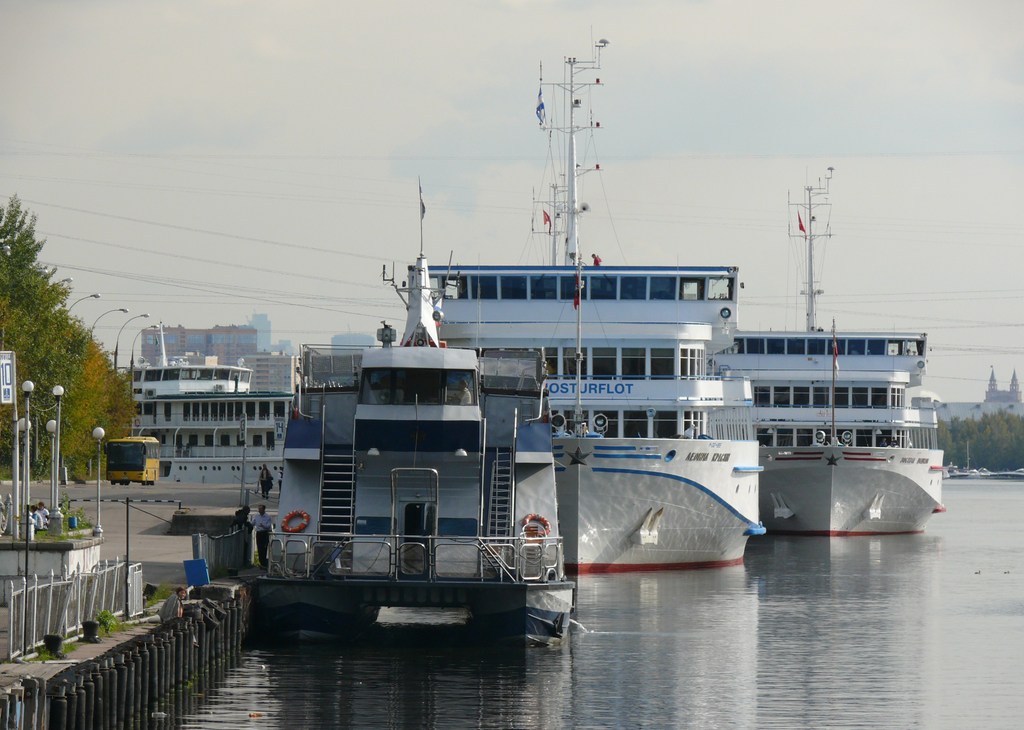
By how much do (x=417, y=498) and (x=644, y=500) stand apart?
1584cm

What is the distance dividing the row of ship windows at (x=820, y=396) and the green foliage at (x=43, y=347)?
31303mm

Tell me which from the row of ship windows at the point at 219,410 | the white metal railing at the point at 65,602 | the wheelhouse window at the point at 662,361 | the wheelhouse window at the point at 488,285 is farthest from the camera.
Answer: the row of ship windows at the point at 219,410

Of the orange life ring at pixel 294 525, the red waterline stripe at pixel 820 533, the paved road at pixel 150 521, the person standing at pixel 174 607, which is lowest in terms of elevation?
the red waterline stripe at pixel 820 533

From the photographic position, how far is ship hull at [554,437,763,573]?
45.4 meters

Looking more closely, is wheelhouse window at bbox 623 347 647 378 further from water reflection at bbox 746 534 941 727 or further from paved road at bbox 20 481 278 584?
paved road at bbox 20 481 278 584

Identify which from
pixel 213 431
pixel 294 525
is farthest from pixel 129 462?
pixel 294 525

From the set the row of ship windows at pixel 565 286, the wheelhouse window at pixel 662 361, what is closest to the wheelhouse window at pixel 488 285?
the row of ship windows at pixel 565 286

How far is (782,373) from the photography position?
7694 centimetres

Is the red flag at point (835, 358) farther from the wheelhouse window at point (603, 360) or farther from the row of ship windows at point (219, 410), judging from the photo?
the row of ship windows at point (219, 410)

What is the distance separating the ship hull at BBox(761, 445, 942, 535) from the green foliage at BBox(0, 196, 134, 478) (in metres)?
→ 28.9

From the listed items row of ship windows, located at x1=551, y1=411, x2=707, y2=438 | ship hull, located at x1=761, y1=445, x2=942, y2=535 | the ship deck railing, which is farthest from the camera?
ship hull, located at x1=761, y1=445, x2=942, y2=535

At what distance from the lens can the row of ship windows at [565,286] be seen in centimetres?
4978

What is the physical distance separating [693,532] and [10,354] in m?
24.4

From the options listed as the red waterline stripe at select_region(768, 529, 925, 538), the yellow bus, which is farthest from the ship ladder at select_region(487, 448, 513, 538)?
the yellow bus
